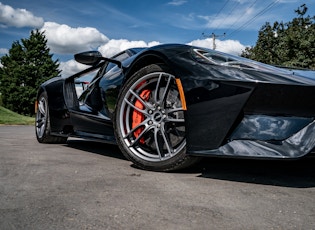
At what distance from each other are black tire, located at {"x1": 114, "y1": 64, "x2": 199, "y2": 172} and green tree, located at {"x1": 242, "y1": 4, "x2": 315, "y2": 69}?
27.2 meters

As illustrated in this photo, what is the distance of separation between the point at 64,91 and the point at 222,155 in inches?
100.0

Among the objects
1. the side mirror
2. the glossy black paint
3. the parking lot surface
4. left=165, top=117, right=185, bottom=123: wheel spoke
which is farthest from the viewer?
the side mirror

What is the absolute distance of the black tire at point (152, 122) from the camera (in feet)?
7.83

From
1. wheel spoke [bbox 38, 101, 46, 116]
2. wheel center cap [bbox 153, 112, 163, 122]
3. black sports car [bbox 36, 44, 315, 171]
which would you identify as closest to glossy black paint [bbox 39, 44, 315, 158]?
black sports car [bbox 36, 44, 315, 171]

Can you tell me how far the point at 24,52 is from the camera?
4197 centimetres

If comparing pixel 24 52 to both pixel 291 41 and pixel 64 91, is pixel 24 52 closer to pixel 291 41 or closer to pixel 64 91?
pixel 291 41

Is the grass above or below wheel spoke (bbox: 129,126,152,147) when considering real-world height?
below

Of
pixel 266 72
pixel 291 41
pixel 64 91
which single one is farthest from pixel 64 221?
pixel 291 41

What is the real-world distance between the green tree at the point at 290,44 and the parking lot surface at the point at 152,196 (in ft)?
89.8

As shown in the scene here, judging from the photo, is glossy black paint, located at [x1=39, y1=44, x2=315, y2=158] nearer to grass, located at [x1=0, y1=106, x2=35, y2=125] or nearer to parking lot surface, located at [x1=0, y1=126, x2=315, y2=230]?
parking lot surface, located at [x1=0, y1=126, x2=315, y2=230]

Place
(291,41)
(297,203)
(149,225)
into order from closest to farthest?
1. (149,225)
2. (297,203)
3. (291,41)

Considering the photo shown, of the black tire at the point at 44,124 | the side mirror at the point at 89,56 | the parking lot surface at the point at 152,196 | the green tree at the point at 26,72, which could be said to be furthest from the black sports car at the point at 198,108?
the green tree at the point at 26,72

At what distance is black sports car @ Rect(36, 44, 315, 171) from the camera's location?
1955mm

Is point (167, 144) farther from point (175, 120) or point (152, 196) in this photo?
point (152, 196)
